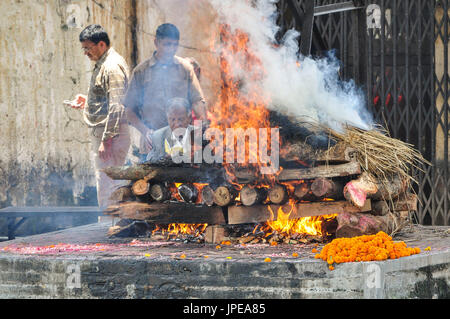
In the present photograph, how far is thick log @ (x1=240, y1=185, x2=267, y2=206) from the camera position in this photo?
214 inches

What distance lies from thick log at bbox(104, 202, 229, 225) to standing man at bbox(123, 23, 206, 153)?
1.08 m

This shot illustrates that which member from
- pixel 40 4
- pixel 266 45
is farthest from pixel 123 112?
pixel 40 4

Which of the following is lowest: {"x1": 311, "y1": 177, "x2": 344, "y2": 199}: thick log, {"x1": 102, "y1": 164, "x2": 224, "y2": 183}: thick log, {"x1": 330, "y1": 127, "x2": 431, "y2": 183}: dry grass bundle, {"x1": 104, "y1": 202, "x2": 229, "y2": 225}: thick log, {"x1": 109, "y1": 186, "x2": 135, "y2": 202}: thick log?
{"x1": 104, "y1": 202, "x2": 229, "y2": 225}: thick log

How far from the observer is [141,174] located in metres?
5.80

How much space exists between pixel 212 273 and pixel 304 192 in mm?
1273

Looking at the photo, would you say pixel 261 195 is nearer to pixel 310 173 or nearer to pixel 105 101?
pixel 310 173

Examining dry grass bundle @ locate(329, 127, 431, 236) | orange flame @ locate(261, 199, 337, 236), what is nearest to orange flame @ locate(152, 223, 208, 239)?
orange flame @ locate(261, 199, 337, 236)

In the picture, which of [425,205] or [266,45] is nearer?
[266,45]

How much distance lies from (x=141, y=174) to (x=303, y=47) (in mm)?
2406

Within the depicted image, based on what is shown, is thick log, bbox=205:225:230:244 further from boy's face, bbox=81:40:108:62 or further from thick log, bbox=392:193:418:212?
boy's face, bbox=81:40:108:62

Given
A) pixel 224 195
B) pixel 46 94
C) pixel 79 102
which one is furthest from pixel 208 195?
pixel 46 94

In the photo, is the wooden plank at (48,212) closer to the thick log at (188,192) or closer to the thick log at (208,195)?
the thick log at (188,192)

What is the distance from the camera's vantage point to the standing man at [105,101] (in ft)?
22.3

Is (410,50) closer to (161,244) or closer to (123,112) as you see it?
(123,112)
